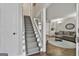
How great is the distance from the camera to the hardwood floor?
1.30 metres

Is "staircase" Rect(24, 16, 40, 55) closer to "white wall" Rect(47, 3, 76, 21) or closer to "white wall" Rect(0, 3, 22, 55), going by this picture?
"white wall" Rect(0, 3, 22, 55)

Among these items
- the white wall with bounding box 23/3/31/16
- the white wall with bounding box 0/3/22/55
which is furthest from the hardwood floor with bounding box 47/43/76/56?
the white wall with bounding box 23/3/31/16

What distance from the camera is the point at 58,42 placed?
4.59 ft

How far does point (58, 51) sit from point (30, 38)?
422mm

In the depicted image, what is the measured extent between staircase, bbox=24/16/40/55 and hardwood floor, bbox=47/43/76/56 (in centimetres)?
16

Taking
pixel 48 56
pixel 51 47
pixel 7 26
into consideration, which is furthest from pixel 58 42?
pixel 7 26

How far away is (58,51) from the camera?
136 centimetres

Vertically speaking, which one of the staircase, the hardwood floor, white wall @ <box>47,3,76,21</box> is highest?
white wall @ <box>47,3,76,21</box>

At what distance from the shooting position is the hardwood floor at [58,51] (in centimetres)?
130

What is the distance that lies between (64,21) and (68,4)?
8.6 inches

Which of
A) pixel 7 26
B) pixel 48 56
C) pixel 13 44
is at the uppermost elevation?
pixel 7 26

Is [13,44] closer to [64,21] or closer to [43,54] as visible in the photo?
[43,54]

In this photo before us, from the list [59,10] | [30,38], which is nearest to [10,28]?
[30,38]

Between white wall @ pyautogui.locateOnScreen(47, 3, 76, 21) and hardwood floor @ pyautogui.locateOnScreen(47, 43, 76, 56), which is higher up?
white wall @ pyautogui.locateOnScreen(47, 3, 76, 21)
